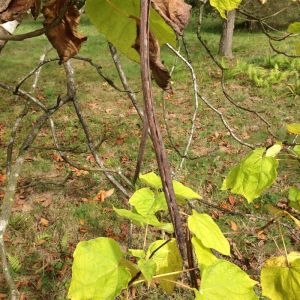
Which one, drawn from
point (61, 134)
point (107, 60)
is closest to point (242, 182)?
point (61, 134)

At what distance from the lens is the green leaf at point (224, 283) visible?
484mm

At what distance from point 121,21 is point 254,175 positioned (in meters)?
0.55

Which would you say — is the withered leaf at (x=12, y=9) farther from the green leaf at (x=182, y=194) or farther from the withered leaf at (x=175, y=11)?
the green leaf at (x=182, y=194)

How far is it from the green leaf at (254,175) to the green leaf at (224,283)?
1.56 ft

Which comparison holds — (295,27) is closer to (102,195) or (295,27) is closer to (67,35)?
(67,35)

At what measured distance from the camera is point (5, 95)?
316 inches

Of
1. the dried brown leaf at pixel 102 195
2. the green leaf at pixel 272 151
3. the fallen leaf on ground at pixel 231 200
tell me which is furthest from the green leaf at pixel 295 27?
the dried brown leaf at pixel 102 195

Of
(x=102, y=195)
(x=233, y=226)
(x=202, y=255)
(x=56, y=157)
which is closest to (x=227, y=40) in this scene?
(x=56, y=157)

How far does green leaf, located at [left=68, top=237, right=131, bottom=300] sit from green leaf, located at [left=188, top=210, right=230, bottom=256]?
0.11 m

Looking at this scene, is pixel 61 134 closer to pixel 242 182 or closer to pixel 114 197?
pixel 114 197

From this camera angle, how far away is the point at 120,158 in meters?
5.69

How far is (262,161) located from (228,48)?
34.6 feet

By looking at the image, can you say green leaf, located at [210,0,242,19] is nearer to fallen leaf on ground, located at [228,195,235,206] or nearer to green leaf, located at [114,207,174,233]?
green leaf, located at [114,207,174,233]

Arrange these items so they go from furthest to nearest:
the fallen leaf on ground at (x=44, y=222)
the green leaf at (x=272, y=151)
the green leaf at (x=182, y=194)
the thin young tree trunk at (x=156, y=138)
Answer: the fallen leaf on ground at (x=44, y=222) → the green leaf at (x=272, y=151) → the green leaf at (x=182, y=194) → the thin young tree trunk at (x=156, y=138)
